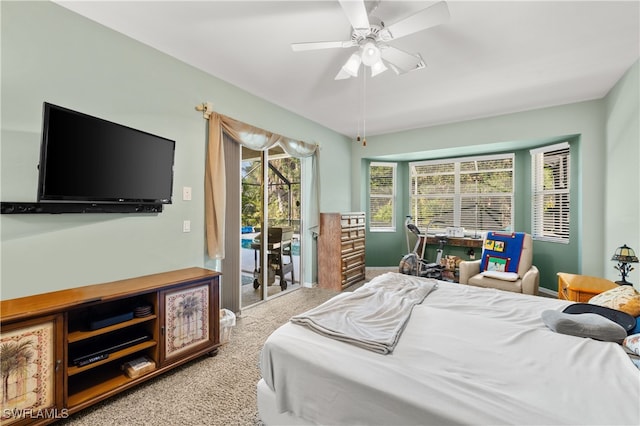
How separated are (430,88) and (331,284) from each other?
10.3ft

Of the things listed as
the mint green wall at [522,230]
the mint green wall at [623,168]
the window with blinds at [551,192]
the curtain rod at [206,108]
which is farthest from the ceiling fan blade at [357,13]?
the window with blinds at [551,192]

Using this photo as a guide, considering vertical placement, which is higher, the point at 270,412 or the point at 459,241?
the point at 459,241

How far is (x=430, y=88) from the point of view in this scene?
3221 millimetres

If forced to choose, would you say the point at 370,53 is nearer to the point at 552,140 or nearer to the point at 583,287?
the point at 583,287

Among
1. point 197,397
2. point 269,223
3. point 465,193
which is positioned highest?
point 465,193

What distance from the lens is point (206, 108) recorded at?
2.81 m

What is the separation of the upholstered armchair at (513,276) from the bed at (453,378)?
6.48 feet

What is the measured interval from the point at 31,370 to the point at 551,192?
599 cm

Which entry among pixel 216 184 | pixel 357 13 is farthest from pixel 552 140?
pixel 216 184

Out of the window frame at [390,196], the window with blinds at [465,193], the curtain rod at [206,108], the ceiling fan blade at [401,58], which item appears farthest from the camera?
the window frame at [390,196]

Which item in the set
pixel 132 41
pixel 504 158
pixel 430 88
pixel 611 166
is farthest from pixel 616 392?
pixel 504 158

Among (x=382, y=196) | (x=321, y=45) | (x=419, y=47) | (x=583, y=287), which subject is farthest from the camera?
(x=382, y=196)

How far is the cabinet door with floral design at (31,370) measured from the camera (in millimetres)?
1423

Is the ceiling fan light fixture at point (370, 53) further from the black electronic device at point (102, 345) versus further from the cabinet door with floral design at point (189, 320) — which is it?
the black electronic device at point (102, 345)
